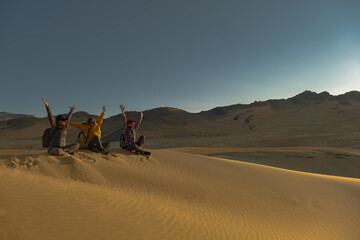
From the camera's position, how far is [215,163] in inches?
395

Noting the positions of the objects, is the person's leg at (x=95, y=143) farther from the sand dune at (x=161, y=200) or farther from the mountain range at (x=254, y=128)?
Answer: the mountain range at (x=254, y=128)

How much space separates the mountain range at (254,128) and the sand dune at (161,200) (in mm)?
22011

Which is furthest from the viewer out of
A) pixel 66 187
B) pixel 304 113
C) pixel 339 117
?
pixel 304 113

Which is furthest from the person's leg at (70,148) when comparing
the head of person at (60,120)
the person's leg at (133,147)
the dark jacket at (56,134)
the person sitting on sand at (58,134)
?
the person's leg at (133,147)

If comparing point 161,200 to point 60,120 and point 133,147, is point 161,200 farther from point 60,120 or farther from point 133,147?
point 60,120

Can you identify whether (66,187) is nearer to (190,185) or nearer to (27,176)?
(27,176)

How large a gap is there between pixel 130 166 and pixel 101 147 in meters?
1.67

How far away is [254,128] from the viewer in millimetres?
45094

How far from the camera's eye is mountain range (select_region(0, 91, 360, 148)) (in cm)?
3112

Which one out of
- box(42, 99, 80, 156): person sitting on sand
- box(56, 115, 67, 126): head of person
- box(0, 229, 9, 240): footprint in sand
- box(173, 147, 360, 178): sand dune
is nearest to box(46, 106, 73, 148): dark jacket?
box(42, 99, 80, 156): person sitting on sand

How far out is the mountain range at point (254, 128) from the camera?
3112 cm

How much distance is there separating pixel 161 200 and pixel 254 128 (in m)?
42.3

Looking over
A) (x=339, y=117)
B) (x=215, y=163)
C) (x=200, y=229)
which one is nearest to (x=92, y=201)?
(x=200, y=229)

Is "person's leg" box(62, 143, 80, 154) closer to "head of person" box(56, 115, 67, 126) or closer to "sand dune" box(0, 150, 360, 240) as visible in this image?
"sand dune" box(0, 150, 360, 240)
